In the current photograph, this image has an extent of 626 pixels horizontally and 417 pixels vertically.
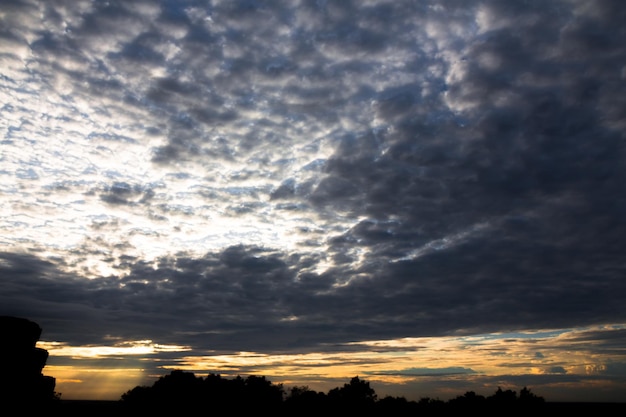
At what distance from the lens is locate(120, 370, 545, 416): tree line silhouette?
3777 inches

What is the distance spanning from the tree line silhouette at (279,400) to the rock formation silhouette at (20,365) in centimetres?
4687

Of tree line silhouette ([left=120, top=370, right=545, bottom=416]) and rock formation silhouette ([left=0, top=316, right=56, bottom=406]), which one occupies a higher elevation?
rock formation silhouette ([left=0, top=316, right=56, bottom=406])

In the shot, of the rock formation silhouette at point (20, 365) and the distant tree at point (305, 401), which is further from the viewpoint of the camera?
the distant tree at point (305, 401)

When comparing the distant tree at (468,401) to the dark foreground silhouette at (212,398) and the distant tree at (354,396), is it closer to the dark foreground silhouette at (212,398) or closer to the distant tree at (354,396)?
the dark foreground silhouette at (212,398)

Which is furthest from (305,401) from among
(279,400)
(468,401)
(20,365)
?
(20,365)

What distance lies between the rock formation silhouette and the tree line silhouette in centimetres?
4687

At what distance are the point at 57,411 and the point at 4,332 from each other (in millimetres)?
12424

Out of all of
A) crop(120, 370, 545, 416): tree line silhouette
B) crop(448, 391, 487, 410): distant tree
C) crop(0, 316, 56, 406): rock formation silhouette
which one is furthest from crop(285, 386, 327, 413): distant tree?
crop(0, 316, 56, 406): rock formation silhouette

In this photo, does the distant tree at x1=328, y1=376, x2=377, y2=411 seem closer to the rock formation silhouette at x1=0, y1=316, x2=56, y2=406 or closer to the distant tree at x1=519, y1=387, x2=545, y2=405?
the distant tree at x1=519, y1=387, x2=545, y2=405

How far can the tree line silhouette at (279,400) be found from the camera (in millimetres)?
95938

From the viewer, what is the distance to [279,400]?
112375 millimetres

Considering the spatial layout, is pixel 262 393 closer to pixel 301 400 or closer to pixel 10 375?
pixel 301 400

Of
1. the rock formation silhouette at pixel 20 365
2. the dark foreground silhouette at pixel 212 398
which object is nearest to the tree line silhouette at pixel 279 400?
the dark foreground silhouette at pixel 212 398

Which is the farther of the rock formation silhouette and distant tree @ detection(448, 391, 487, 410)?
distant tree @ detection(448, 391, 487, 410)
